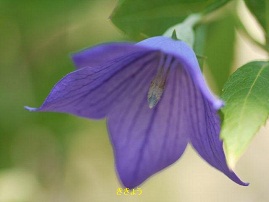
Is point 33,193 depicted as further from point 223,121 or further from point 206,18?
point 223,121

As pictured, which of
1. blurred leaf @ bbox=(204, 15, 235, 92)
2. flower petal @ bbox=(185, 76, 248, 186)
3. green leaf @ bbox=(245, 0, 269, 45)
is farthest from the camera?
blurred leaf @ bbox=(204, 15, 235, 92)

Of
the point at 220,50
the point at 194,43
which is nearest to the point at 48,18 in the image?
the point at 220,50

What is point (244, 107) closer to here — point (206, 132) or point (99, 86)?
point (206, 132)

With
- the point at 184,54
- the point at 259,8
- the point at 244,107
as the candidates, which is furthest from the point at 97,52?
the point at 259,8

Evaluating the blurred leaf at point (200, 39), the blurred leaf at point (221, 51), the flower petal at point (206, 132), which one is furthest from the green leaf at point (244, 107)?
the blurred leaf at point (221, 51)

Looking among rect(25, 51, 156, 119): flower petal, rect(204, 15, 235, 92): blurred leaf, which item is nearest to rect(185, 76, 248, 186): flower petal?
rect(25, 51, 156, 119): flower petal

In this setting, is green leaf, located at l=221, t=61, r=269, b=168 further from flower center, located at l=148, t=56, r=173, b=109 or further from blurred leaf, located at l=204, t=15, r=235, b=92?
blurred leaf, located at l=204, t=15, r=235, b=92
